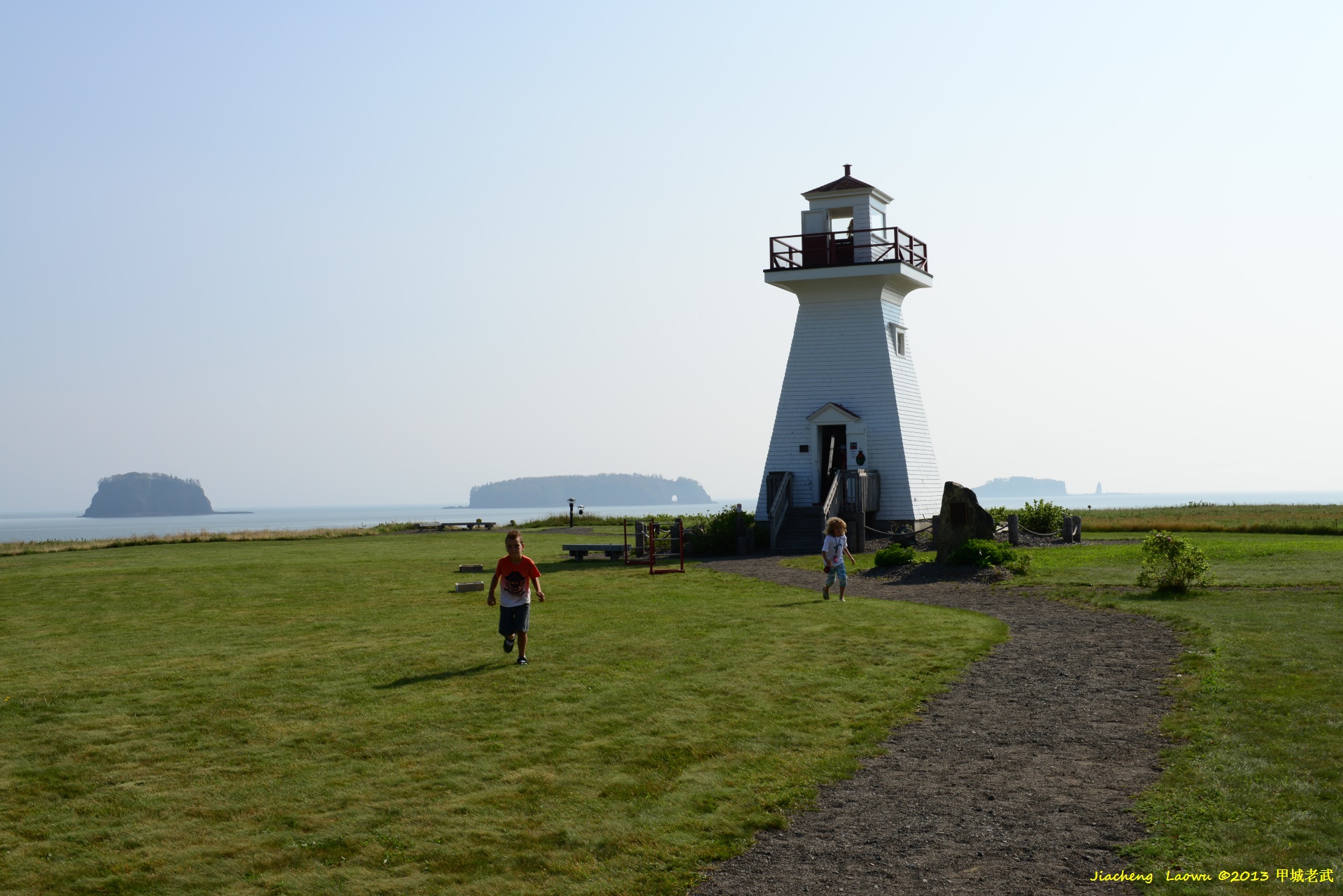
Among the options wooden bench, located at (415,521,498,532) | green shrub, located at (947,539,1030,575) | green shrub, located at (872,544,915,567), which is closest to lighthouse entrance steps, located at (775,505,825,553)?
green shrub, located at (872,544,915,567)

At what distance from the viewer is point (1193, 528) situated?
1596 inches

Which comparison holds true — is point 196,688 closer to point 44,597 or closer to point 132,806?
point 132,806

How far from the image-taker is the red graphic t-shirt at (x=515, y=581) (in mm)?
13211

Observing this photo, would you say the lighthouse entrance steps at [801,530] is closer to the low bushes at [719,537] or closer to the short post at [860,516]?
the low bushes at [719,537]

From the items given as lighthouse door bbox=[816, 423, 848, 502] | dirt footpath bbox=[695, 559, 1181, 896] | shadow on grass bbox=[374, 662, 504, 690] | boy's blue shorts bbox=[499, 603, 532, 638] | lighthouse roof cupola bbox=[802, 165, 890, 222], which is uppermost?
lighthouse roof cupola bbox=[802, 165, 890, 222]

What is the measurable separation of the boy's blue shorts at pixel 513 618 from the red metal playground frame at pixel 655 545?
1335 centimetres

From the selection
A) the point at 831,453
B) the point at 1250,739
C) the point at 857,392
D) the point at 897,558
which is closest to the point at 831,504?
the point at 831,453

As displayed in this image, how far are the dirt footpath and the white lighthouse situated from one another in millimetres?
22029

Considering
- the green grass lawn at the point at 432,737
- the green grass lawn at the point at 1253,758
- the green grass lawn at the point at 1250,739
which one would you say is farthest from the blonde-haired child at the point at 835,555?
the green grass lawn at the point at 1253,758

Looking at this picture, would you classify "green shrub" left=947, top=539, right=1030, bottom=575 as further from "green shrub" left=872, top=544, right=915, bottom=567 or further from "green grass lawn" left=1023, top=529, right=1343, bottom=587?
"green shrub" left=872, top=544, right=915, bottom=567

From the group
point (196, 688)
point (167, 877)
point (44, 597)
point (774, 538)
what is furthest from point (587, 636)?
point (774, 538)

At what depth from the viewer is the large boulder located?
24.5m

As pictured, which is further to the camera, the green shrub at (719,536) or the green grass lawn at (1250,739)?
the green shrub at (719,536)

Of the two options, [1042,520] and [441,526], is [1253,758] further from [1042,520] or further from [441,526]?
[441,526]
